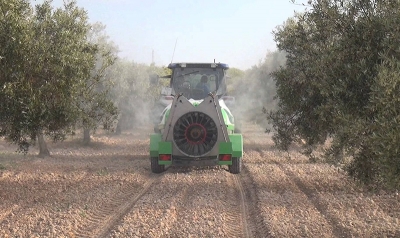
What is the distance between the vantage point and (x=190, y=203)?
10805mm

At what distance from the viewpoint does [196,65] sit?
55.9 feet

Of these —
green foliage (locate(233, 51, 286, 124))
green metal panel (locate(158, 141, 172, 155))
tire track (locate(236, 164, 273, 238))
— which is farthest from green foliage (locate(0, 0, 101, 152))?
green foliage (locate(233, 51, 286, 124))

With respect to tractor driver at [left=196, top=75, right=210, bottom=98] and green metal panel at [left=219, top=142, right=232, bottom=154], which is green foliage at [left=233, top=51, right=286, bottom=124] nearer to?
tractor driver at [left=196, top=75, right=210, bottom=98]

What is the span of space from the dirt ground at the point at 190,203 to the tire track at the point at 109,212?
2 cm

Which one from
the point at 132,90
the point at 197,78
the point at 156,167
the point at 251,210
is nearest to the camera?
the point at 251,210

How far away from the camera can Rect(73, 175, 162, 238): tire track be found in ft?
28.5

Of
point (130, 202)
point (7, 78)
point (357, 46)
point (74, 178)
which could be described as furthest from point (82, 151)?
point (357, 46)

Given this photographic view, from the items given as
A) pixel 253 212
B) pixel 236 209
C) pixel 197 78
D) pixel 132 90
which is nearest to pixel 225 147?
pixel 236 209

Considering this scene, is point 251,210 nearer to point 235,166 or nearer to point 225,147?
point 225,147

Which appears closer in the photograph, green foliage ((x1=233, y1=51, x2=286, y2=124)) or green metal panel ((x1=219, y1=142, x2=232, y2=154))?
green metal panel ((x1=219, y1=142, x2=232, y2=154))

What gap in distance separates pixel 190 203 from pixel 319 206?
2989 mm

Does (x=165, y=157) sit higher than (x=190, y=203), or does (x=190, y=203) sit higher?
(x=165, y=157)

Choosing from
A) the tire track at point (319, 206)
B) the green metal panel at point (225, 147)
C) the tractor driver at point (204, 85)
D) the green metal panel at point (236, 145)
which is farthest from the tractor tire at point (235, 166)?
the tractor driver at point (204, 85)

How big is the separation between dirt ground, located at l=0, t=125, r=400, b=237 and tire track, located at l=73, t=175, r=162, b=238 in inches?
0.8
